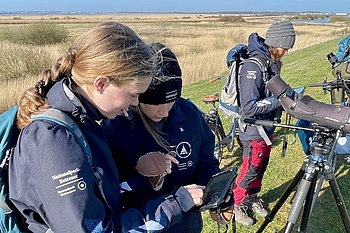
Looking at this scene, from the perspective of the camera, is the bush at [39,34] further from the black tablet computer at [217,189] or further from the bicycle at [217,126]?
the black tablet computer at [217,189]

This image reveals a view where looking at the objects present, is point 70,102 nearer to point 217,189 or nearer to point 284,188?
point 217,189

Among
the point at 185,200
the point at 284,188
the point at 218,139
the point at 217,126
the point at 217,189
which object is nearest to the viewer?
the point at 185,200

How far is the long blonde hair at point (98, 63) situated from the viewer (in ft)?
4.30

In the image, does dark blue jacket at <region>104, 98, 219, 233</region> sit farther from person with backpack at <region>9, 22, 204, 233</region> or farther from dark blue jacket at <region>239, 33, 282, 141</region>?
dark blue jacket at <region>239, 33, 282, 141</region>

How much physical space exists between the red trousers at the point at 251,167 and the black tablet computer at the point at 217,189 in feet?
6.22

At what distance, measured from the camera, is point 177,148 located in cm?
196

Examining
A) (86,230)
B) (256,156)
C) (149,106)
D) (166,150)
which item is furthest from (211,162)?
(256,156)

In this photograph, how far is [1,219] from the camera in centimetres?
128

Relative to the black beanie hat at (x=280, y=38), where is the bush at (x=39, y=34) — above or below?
below

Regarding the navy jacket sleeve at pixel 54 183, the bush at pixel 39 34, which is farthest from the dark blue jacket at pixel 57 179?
the bush at pixel 39 34

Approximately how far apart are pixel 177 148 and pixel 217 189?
0.37m

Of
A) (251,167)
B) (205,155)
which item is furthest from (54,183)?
(251,167)

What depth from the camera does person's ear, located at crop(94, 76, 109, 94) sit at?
4.33 feet

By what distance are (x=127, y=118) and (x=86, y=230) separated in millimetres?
799
